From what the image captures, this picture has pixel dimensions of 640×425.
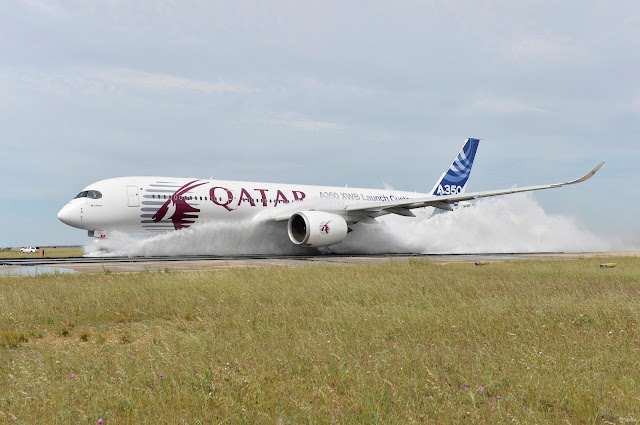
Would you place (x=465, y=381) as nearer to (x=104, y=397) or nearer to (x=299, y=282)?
(x=104, y=397)

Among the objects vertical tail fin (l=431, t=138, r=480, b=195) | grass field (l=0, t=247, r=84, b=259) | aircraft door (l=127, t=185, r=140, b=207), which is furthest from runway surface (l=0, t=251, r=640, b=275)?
vertical tail fin (l=431, t=138, r=480, b=195)

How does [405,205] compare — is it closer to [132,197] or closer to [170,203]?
[170,203]

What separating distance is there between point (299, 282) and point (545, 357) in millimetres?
8725

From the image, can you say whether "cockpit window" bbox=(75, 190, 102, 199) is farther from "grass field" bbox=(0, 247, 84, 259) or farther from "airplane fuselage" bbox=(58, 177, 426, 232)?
"grass field" bbox=(0, 247, 84, 259)

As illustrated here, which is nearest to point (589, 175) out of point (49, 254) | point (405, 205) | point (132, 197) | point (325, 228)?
point (405, 205)

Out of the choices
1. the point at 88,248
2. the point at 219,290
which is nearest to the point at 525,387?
the point at 219,290

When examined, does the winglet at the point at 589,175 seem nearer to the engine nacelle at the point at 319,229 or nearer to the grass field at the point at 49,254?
the engine nacelle at the point at 319,229

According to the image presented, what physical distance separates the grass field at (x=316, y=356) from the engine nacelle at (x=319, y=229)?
53.6 feet

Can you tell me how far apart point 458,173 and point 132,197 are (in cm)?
2782

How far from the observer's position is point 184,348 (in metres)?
7.08

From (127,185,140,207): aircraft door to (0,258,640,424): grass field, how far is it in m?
15.4

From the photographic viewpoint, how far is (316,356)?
21.0 ft

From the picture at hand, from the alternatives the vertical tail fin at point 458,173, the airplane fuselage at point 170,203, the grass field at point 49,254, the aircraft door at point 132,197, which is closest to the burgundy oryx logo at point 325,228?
the airplane fuselage at point 170,203

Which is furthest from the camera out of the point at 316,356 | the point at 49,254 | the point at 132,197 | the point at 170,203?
the point at 49,254
